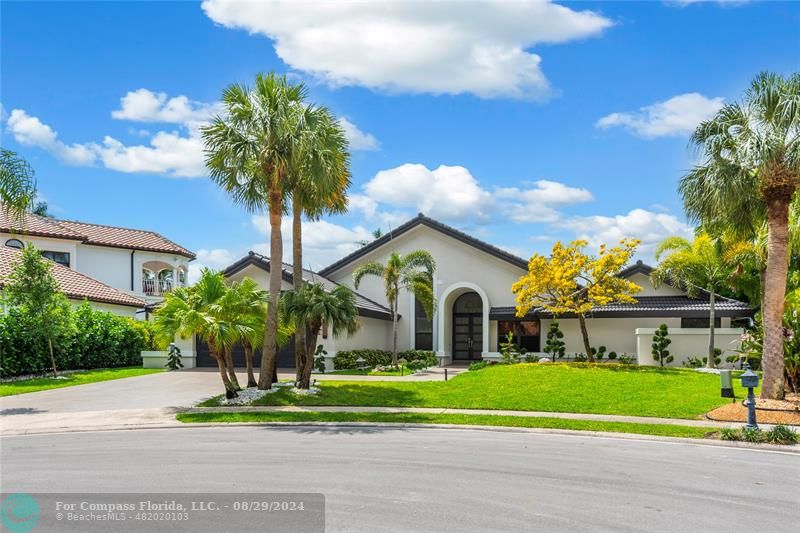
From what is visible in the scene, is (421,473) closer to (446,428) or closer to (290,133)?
(446,428)

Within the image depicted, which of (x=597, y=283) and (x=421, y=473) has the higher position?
(x=597, y=283)

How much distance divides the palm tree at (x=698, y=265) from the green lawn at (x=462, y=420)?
13356 millimetres

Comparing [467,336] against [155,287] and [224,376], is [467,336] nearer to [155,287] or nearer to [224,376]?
[224,376]

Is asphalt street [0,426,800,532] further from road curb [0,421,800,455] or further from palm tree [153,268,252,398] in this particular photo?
palm tree [153,268,252,398]

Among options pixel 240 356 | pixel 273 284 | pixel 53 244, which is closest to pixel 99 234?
pixel 53 244

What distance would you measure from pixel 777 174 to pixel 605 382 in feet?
26.3

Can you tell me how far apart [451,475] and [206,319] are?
965 cm

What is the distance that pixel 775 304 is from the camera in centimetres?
1573

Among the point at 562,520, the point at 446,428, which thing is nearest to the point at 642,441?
the point at 446,428

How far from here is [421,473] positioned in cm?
990

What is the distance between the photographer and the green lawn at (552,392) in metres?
17.1

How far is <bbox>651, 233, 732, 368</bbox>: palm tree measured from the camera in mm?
26420

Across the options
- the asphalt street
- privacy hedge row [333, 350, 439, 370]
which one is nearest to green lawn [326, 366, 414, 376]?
privacy hedge row [333, 350, 439, 370]

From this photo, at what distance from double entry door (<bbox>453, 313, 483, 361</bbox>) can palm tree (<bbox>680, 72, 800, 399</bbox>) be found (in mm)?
17232
